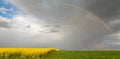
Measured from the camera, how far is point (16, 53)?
33.8 metres

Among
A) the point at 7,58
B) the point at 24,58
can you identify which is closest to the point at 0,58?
the point at 7,58

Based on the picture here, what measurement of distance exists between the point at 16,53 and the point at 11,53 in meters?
0.69

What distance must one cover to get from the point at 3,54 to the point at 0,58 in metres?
4.50

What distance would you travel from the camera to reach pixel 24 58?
2827 centimetres

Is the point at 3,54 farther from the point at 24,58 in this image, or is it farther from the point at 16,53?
the point at 24,58

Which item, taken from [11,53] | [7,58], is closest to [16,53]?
[11,53]

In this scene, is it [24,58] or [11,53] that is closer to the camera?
[24,58]

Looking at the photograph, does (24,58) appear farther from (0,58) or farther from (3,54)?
(3,54)

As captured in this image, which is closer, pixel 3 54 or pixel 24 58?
pixel 24 58

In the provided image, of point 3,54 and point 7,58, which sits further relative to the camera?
point 3,54

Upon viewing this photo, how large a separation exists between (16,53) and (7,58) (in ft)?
14.0

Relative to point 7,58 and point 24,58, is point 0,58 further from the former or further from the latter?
point 24,58

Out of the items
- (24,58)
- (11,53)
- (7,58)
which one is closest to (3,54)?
(11,53)

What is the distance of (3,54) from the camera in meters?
33.4
